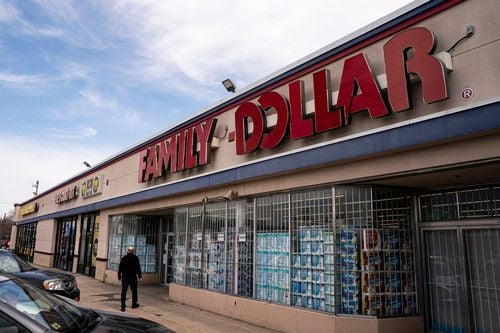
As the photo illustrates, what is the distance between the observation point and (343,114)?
26.1 feet

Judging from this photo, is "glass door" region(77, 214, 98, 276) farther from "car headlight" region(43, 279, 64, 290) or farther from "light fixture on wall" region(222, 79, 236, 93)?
"light fixture on wall" region(222, 79, 236, 93)

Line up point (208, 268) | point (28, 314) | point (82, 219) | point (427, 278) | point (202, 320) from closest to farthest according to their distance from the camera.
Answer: point (28, 314), point (427, 278), point (202, 320), point (208, 268), point (82, 219)

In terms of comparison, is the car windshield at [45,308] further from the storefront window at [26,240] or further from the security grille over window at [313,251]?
the storefront window at [26,240]

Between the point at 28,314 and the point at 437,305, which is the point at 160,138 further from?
the point at 28,314

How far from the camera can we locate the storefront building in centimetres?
647

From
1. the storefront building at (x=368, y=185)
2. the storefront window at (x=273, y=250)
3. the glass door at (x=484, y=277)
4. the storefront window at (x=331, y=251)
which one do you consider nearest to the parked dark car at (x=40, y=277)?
the storefront building at (x=368, y=185)

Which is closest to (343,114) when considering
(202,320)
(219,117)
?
(219,117)

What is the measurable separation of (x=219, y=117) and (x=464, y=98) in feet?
22.9

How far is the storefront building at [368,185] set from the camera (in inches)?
255

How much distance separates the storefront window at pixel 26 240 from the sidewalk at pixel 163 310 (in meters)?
21.2

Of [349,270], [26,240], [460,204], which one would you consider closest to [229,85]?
[349,270]

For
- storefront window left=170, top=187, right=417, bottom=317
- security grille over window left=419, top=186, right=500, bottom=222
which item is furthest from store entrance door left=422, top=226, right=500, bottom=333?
storefront window left=170, top=187, right=417, bottom=317

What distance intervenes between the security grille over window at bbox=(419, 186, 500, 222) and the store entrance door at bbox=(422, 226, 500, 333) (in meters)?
0.24

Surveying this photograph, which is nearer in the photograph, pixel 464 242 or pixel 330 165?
pixel 464 242
